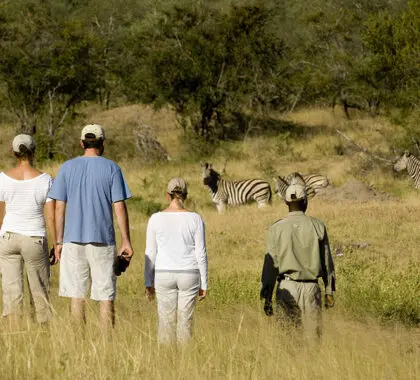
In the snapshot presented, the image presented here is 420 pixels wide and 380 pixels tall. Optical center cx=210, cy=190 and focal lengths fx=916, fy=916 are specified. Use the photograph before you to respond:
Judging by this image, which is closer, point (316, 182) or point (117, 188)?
point (117, 188)

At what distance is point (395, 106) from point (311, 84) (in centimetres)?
730

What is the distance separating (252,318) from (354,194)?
529 inches

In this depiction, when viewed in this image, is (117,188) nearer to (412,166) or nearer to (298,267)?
(298,267)

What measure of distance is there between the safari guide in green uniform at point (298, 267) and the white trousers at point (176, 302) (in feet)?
2.01

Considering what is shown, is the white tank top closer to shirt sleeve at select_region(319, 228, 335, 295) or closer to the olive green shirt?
the olive green shirt

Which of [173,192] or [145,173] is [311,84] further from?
[173,192]

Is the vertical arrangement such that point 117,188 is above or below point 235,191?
below

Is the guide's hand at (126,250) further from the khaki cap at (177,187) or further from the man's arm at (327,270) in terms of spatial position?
the man's arm at (327,270)

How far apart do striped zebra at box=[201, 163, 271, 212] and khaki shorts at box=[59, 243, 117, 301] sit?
16.6m

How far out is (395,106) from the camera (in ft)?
101

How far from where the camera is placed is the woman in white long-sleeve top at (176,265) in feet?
23.3

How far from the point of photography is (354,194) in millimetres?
22344

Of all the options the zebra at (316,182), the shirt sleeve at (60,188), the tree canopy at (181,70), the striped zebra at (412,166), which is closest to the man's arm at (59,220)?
the shirt sleeve at (60,188)

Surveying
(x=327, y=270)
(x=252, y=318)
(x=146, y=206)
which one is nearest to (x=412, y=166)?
(x=146, y=206)
